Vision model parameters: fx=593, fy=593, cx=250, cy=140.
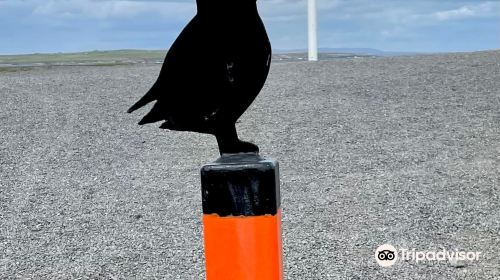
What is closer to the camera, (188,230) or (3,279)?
(3,279)

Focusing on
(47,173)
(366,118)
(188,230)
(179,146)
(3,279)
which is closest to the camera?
(3,279)

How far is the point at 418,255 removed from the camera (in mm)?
4773

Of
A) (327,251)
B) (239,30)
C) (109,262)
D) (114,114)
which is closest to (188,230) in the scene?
(109,262)

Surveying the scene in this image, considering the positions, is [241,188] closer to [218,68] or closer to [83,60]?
[218,68]

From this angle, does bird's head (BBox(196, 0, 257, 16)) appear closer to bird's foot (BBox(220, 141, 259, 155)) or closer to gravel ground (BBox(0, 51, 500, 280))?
bird's foot (BBox(220, 141, 259, 155))

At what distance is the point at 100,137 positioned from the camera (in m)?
8.49

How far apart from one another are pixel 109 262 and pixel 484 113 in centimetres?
623

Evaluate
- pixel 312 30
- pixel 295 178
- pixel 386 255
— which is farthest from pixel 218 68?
pixel 312 30

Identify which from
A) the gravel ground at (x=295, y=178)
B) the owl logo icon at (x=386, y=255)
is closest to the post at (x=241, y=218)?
the gravel ground at (x=295, y=178)

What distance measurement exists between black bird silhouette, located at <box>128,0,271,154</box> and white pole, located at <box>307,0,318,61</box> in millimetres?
12282

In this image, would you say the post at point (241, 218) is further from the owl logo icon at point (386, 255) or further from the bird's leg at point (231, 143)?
the owl logo icon at point (386, 255)

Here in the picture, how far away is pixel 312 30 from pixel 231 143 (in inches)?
505

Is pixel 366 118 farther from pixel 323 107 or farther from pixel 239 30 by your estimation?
pixel 239 30

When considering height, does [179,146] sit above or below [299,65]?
→ below
